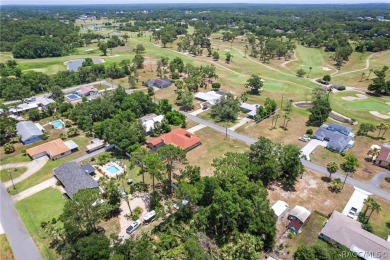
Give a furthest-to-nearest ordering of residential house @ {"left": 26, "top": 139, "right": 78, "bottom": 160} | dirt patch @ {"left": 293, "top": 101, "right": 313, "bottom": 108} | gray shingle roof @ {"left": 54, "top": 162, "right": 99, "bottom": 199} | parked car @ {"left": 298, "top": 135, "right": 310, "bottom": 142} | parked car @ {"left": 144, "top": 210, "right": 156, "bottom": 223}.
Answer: dirt patch @ {"left": 293, "top": 101, "right": 313, "bottom": 108} < parked car @ {"left": 298, "top": 135, "right": 310, "bottom": 142} < residential house @ {"left": 26, "top": 139, "right": 78, "bottom": 160} < gray shingle roof @ {"left": 54, "top": 162, "right": 99, "bottom": 199} < parked car @ {"left": 144, "top": 210, "right": 156, "bottom": 223}

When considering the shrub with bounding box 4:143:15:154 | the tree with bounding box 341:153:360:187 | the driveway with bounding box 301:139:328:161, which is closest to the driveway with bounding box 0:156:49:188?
the shrub with bounding box 4:143:15:154

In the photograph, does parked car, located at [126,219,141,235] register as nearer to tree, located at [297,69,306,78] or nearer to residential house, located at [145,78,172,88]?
residential house, located at [145,78,172,88]

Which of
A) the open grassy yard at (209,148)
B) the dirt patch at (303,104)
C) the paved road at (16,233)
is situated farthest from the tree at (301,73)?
the paved road at (16,233)

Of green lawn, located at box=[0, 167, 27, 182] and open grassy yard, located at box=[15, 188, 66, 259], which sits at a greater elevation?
open grassy yard, located at box=[15, 188, 66, 259]

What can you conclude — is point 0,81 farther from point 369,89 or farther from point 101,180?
point 369,89

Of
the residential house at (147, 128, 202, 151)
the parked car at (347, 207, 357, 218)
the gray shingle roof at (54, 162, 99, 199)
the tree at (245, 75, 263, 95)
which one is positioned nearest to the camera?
the parked car at (347, 207, 357, 218)

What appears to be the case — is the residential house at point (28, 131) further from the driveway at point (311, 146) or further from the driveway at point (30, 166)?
the driveway at point (311, 146)

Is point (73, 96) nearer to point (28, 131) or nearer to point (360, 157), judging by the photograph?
point (28, 131)
